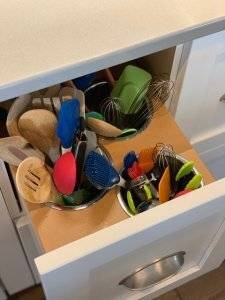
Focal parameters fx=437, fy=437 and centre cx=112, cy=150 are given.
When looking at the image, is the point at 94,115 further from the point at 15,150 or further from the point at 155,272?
the point at 155,272

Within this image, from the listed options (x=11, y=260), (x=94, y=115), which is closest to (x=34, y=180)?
(x=94, y=115)

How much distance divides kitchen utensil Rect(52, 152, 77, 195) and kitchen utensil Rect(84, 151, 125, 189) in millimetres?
26

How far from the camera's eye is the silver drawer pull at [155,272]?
81cm

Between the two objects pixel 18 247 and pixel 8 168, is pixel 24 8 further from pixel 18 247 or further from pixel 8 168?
pixel 18 247

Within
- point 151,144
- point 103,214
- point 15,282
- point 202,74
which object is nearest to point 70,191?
point 103,214

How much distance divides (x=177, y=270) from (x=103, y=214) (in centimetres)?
29

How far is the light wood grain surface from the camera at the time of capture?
66 centimetres

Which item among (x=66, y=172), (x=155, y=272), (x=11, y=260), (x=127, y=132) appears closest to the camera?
(x=66, y=172)

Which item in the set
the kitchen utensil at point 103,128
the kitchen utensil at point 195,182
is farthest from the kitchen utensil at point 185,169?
the kitchen utensil at point 103,128

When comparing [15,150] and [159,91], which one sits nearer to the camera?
[15,150]

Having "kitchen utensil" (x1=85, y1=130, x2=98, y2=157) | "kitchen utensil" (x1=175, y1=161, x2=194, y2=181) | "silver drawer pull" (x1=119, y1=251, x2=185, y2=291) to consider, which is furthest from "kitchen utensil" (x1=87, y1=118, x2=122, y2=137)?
"silver drawer pull" (x1=119, y1=251, x2=185, y2=291)

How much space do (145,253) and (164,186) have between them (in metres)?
0.11

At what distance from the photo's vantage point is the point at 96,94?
789 millimetres

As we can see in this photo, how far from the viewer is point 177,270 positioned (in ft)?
2.92
